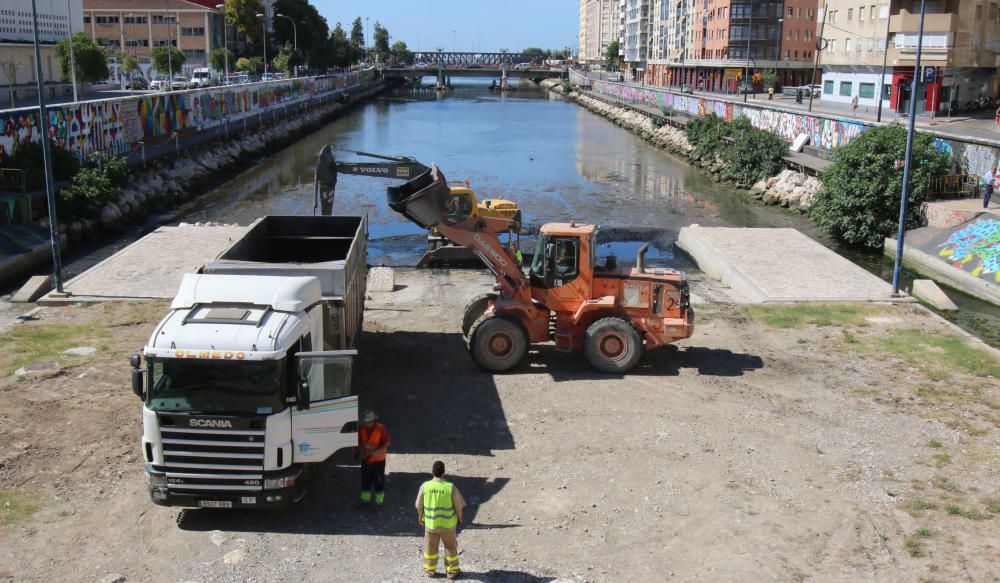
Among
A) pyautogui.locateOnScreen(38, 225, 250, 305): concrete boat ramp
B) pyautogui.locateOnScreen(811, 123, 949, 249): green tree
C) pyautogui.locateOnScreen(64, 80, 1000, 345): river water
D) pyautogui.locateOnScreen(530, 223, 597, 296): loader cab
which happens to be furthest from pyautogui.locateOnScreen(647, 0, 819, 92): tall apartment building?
pyautogui.locateOnScreen(530, 223, 597, 296): loader cab

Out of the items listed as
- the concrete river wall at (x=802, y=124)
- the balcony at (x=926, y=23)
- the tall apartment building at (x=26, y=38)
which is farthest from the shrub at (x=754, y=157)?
the tall apartment building at (x=26, y=38)

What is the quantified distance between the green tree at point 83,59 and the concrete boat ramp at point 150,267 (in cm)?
4006

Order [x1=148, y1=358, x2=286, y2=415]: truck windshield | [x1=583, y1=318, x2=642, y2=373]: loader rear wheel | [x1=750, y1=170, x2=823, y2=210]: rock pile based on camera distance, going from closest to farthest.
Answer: [x1=148, y1=358, x2=286, y2=415]: truck windshield < [x1=583, y1=318, x2=642, y2=373]: loader rear wheel < [x1=750, y1=170, x2=823, y2=210]: rock pile

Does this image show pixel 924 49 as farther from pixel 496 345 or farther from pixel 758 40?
pixel 496 345

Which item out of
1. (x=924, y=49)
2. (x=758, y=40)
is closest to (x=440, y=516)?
(x=924, y=49)

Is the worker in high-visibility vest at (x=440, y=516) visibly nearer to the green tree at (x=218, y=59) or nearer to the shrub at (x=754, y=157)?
the shrub at (x=754, y=157)

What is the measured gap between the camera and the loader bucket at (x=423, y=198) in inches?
664

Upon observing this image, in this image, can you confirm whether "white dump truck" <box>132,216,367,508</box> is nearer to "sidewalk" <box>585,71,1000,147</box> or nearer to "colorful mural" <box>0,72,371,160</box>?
"colorful mural" <box>0,72,371,160</box>

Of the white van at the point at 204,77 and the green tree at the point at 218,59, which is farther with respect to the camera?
the green tree at the point at 218,59

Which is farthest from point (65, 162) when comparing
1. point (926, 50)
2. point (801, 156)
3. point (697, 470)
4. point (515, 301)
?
point (926, 50)

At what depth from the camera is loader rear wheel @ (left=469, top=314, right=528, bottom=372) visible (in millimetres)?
17750

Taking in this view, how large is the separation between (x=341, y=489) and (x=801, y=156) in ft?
142

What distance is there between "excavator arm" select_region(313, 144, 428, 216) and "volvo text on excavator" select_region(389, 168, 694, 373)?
955 millimetres

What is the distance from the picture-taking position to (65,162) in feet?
115
